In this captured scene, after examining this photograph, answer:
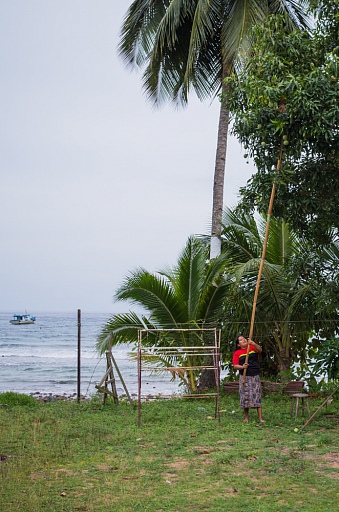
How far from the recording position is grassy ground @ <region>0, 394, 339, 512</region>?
6031mm

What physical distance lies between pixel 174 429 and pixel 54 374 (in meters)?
18.8

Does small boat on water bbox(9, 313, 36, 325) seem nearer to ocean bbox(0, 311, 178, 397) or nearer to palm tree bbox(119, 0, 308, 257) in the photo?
ocean bbox(0, 311, 178, 397)

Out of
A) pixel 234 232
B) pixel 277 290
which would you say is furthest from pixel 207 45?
pixel 277 290

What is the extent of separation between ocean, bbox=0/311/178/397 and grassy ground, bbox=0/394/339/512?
243 cm

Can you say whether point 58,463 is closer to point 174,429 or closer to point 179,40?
point 174,429

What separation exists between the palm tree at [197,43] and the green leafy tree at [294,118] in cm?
461

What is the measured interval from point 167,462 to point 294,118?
428 cm

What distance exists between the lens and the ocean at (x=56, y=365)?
22016 mm

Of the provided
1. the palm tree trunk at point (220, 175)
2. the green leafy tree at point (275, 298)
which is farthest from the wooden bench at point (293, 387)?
the palm tree trunk at point (220, 175)

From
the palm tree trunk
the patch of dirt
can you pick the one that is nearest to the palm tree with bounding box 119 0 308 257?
the palm tree trunk

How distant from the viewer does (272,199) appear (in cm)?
870

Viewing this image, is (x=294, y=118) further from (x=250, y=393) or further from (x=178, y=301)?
(x=178, y=301)

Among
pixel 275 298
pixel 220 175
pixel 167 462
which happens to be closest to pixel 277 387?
pixel 275 298

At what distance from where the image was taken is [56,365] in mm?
31109
